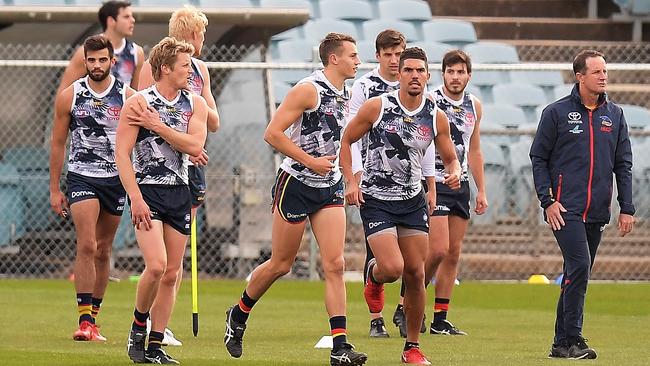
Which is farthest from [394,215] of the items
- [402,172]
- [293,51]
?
[293,51]

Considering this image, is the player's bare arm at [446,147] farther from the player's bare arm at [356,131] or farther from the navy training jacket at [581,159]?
the navy training jacket at [581,159]

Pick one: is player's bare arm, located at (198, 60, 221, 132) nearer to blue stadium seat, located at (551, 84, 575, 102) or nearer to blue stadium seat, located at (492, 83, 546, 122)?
blue stadium seat, located at (492, 83, 546, 122)

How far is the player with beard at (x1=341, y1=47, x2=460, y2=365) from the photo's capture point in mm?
9070

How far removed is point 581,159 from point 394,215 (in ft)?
3.88

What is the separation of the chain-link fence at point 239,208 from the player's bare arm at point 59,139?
5.72m

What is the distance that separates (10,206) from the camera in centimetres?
1644

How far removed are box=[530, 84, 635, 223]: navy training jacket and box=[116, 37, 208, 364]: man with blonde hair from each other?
2.08 meters

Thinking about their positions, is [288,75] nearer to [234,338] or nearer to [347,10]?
[347,10]

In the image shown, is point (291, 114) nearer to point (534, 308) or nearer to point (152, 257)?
point (152, 257)

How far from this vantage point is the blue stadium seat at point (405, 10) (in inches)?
867

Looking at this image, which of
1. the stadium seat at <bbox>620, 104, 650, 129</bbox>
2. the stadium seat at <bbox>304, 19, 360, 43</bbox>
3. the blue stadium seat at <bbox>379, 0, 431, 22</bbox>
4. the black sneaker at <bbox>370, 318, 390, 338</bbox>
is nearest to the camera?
the black sneaker at <bbox>370, 318, 390, 338</bbox>

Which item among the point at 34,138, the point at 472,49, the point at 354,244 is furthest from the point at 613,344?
the point at 472,49

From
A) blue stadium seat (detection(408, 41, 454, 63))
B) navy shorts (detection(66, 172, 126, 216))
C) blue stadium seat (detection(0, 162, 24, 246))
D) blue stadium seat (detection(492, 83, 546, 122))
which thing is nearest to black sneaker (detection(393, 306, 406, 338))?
navy shorts (detection(66, 172, 126, 216))

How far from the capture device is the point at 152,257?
28.5ft
